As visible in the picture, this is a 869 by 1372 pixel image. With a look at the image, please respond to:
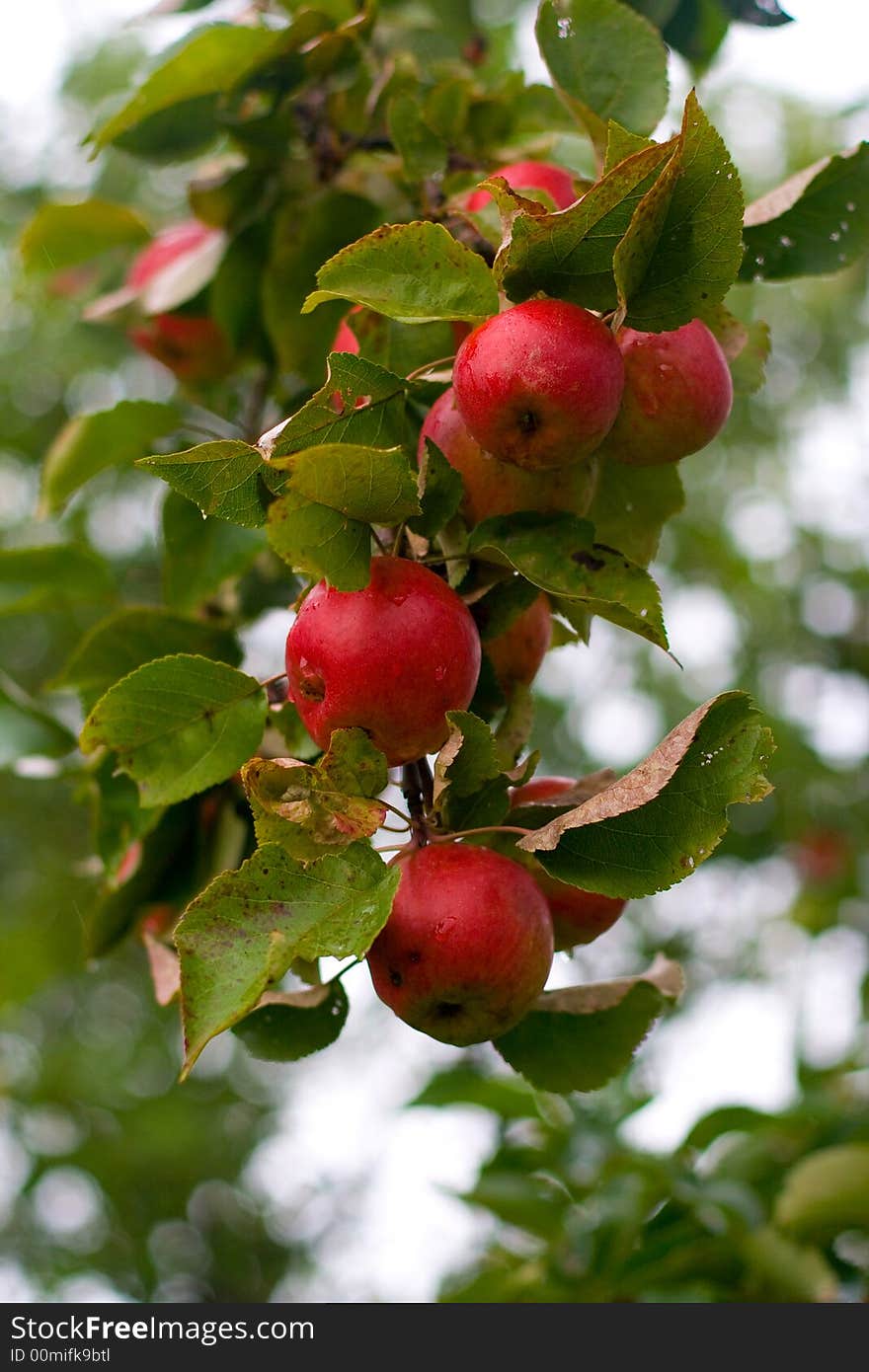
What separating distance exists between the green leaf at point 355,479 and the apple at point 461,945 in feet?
0.71

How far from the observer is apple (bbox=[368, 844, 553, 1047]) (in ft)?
2.35

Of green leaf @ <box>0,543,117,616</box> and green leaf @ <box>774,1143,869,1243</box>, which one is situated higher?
green leaf @ <box>0,543,117,616</box>

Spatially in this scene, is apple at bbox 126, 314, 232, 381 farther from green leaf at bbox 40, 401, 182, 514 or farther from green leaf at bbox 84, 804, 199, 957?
green leaf at bbox 84, 804, 199, 957

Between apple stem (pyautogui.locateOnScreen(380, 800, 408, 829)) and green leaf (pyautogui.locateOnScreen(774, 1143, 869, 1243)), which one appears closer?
apple stem (pyautogui.locateOnScreen(380, 800, 408, 829))

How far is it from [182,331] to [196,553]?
392mm

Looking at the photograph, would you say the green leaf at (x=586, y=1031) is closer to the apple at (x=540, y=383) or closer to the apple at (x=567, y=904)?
the apple at (x=567, y=904)

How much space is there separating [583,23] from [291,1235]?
21.7ft

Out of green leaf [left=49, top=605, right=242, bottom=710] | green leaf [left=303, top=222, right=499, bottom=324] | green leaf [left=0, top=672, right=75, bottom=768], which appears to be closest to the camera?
green leaf [left=303, top=222, right=499, bottom=324]

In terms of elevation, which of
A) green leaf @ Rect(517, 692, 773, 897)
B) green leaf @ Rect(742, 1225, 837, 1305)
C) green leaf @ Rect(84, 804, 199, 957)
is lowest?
green leaf @ Rect(742, 1225, 837, 1305)

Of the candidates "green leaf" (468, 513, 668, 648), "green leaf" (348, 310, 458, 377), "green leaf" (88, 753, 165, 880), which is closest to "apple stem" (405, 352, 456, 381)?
"green leaf" (348, 310, 458, 377)

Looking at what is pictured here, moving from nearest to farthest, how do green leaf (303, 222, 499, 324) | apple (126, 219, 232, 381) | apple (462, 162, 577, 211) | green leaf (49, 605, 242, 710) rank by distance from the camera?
1. green leaf (303, 222, 499, 324)
2. apple (462, 162, 577, 211)
3. green leaf (49, 605, 242, 710)
4. apple (126, 219, 232, 381)

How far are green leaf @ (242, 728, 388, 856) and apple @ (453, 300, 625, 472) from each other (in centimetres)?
20

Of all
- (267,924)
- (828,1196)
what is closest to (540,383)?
(267,924)

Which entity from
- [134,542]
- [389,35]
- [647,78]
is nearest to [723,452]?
[134,542]
